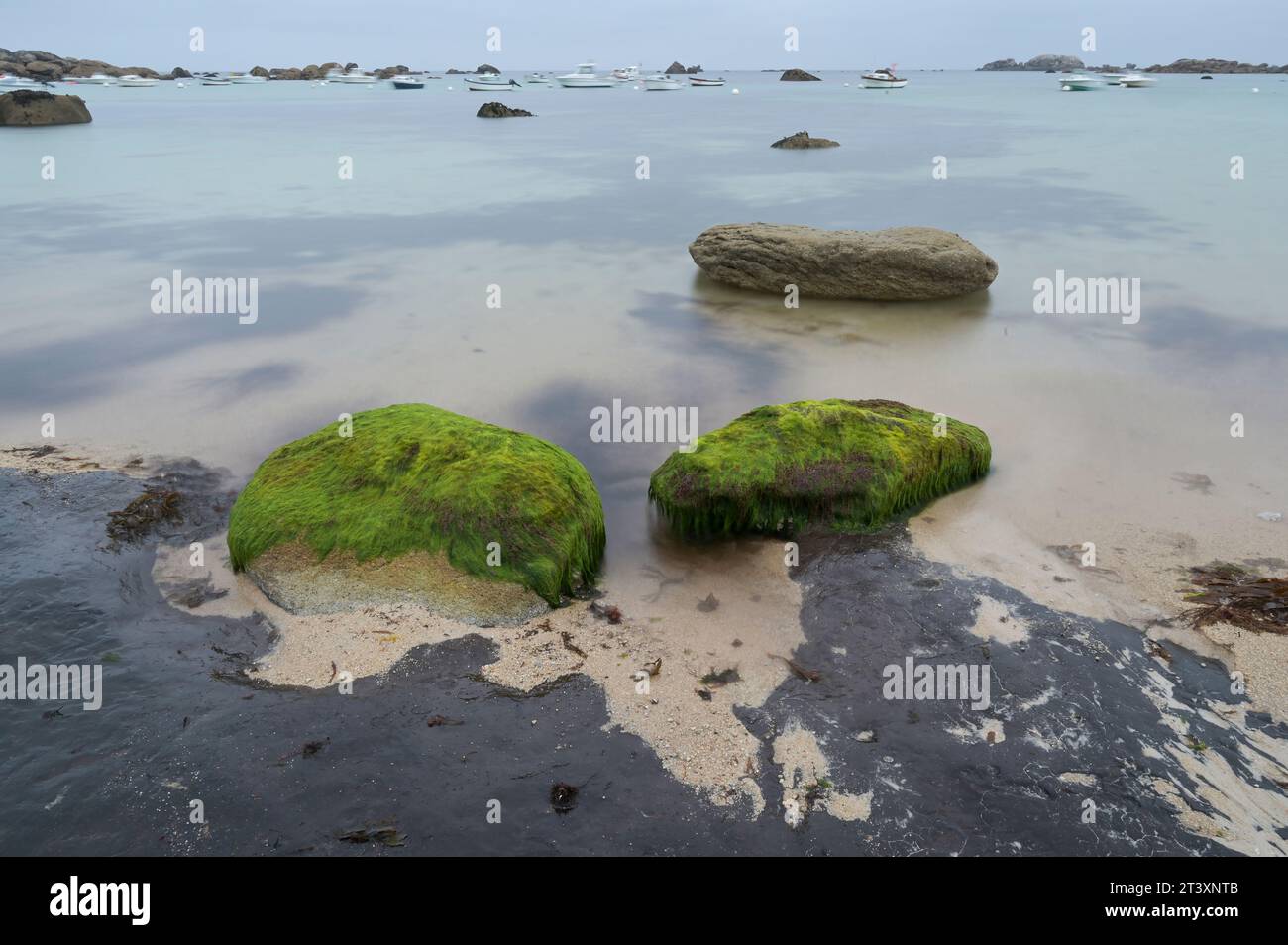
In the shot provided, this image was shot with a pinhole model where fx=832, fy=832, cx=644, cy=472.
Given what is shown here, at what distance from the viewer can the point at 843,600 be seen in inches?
249

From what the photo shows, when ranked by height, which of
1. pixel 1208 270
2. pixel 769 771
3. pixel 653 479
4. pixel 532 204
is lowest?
pixel 769 771

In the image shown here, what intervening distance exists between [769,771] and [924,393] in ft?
22.8

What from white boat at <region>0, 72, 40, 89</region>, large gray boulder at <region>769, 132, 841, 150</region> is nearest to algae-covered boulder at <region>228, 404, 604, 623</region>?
large gray boulder at <region>769, 132, 841, 150</region>

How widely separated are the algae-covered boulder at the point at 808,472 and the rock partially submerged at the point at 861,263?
6.45m

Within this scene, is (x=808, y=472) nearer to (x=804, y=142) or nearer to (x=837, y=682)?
(x=837, y=682)

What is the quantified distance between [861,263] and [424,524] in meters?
9.82

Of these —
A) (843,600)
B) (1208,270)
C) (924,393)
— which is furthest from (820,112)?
(843,600)

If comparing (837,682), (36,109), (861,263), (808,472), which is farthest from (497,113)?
(837,682)

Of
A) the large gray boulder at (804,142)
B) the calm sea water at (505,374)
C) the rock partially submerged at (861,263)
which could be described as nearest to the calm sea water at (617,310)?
the calm sea water at (505,374)

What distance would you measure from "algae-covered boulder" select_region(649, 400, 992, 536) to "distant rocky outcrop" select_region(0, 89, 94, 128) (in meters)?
56.6

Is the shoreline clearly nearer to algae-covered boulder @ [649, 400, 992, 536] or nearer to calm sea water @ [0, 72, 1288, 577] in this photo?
algae-covered boulder @ [649, 400, 992, 536]

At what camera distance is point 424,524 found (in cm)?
662

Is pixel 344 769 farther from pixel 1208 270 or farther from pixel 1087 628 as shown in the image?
pixel 1208 270

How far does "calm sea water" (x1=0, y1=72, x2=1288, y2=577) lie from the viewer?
9.72 meters
